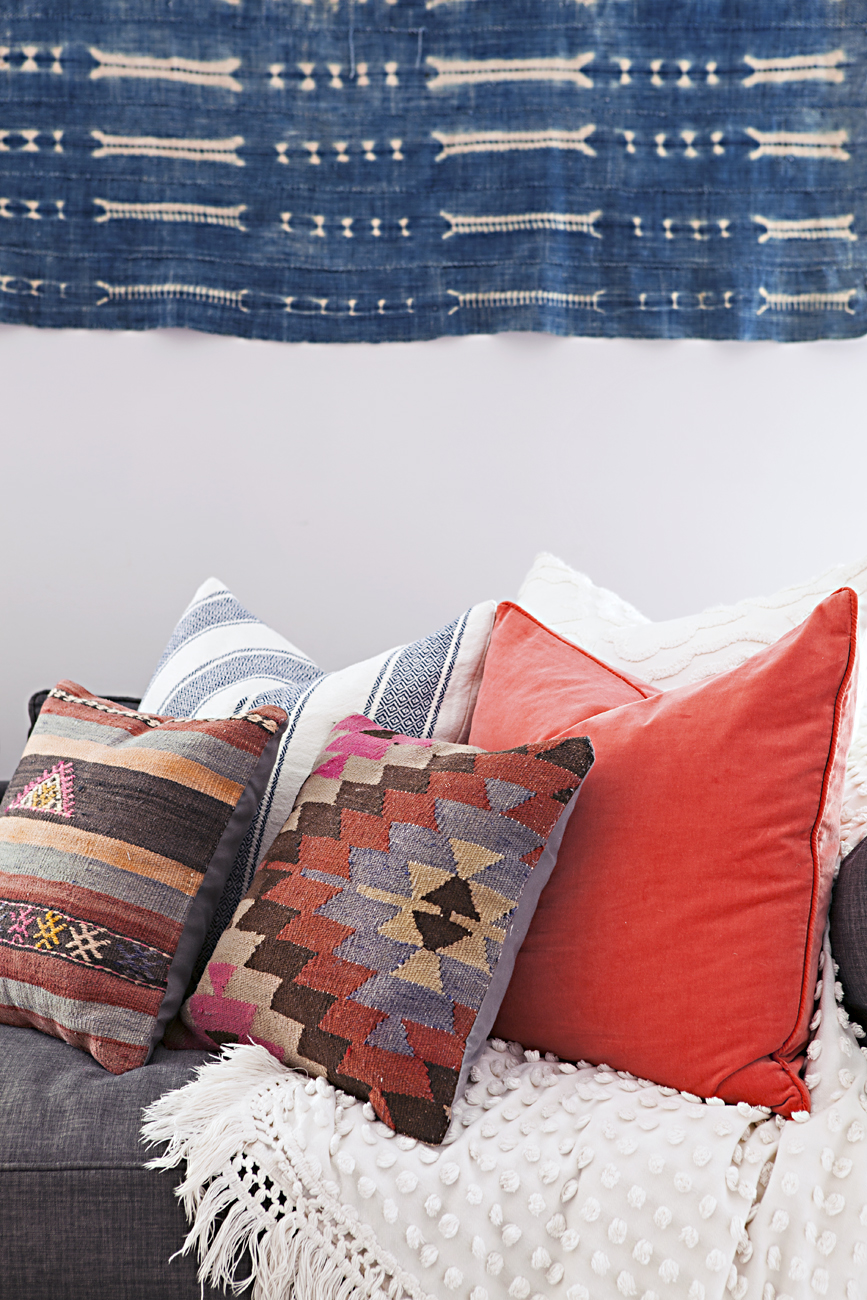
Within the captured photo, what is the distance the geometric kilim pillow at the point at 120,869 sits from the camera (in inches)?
34.4

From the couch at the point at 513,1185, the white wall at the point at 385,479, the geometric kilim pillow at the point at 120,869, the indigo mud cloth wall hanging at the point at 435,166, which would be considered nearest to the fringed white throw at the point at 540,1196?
the couch at the point at 513,1185

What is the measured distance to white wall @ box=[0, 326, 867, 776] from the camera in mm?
Result: 1807

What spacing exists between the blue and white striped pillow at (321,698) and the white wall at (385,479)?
649 mm

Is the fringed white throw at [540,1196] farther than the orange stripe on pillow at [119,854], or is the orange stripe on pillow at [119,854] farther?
the orange stripe on pillow at [119,854]

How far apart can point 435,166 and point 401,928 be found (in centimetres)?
148

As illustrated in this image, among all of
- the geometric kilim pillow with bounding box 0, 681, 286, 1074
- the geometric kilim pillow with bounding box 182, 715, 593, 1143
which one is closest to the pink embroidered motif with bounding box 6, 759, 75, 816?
the geometric kilim pillow with bounding box 0, 681, 286, 1074

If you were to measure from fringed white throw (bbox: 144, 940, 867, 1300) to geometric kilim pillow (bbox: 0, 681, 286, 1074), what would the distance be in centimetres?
14

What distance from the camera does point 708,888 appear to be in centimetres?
81

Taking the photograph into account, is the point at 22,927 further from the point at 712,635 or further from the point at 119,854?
the point at 712,635

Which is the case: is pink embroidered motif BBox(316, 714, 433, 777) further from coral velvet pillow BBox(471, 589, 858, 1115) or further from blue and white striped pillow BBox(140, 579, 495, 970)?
coral velvet pillow BBox(471, 589, 858, 1115)

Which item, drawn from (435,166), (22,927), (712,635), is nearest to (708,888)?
(712,635)

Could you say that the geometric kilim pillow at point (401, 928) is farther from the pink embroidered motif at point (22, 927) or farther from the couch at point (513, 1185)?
the pink embroidered motif at point (22, 927)

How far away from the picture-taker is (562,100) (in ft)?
5.60

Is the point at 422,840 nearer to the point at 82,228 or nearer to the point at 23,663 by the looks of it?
the point at 23,663
